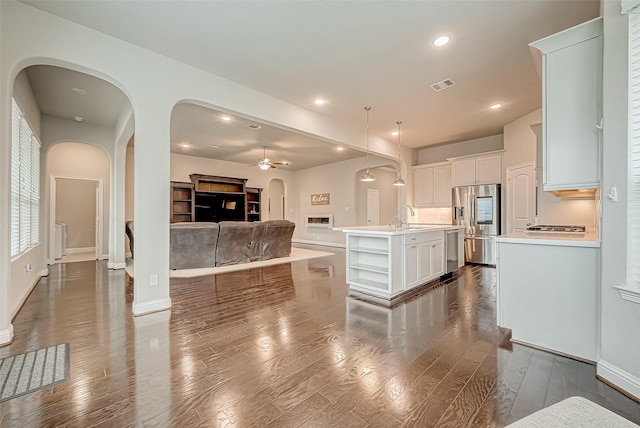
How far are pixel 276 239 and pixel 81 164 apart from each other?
526 centimetres

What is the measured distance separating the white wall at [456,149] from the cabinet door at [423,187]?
0.48 m

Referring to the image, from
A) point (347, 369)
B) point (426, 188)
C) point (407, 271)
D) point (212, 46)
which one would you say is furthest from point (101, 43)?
point (426, 188)

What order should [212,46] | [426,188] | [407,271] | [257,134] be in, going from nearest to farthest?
[212,46] < [407,271] < [257,134] < [426,188]

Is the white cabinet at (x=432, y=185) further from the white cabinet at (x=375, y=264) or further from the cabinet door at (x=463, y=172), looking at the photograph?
the white cabinet at (x=375, y=264)

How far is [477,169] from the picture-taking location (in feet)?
20.4

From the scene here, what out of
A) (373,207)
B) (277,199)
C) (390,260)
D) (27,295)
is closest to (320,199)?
(373,207)

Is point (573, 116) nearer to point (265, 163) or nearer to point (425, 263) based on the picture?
point (425, 263)

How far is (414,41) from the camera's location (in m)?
2.96

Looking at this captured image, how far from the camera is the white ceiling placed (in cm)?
250

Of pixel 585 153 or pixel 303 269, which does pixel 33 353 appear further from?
pixel 585 153

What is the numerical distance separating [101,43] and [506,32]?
13.8 ft

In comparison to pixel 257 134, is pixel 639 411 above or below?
below

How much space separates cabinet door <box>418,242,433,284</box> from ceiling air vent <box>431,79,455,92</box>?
231 cm

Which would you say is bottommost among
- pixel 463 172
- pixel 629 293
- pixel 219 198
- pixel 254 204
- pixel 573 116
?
pixel 629 293
